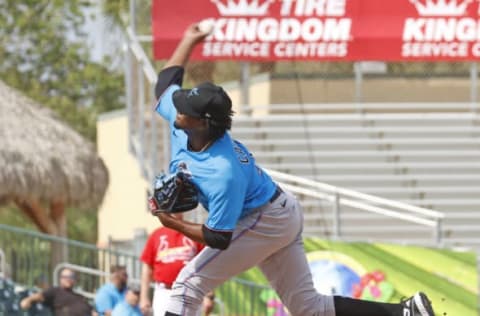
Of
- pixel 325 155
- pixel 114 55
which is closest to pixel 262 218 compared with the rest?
pixel 325 155

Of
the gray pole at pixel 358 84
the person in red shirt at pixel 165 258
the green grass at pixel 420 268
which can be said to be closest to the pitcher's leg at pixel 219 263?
the person in red shirt at pixel 165 258

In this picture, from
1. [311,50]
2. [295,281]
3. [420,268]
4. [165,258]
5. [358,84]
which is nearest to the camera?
[295,281]

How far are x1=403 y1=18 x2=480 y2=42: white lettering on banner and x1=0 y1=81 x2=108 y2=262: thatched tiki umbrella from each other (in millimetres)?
5592

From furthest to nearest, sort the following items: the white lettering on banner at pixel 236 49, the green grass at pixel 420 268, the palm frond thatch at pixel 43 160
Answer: the palm frond thatch at pixel 43 160 < the white lettering on banner at pixel 236 49 < the green grass at pixel 420 268

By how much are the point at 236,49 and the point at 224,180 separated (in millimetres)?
11225

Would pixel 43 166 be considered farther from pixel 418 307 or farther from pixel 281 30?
pixel 418 307

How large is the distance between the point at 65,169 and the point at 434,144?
5696mm

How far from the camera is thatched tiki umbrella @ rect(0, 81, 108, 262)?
797 inches

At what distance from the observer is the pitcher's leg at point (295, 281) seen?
8.31 m

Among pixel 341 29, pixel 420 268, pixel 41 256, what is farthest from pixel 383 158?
pixel 41 256

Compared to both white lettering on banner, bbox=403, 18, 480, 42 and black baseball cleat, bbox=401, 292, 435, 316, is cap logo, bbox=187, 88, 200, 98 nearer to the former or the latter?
black baseball cleat, bbox=401, 292, 435, 316

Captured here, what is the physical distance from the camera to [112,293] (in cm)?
1470

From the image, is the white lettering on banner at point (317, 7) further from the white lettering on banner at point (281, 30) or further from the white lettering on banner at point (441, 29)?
the white lettering on banner at point (441, 29)

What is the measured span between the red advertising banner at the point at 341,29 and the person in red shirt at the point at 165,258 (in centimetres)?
723
